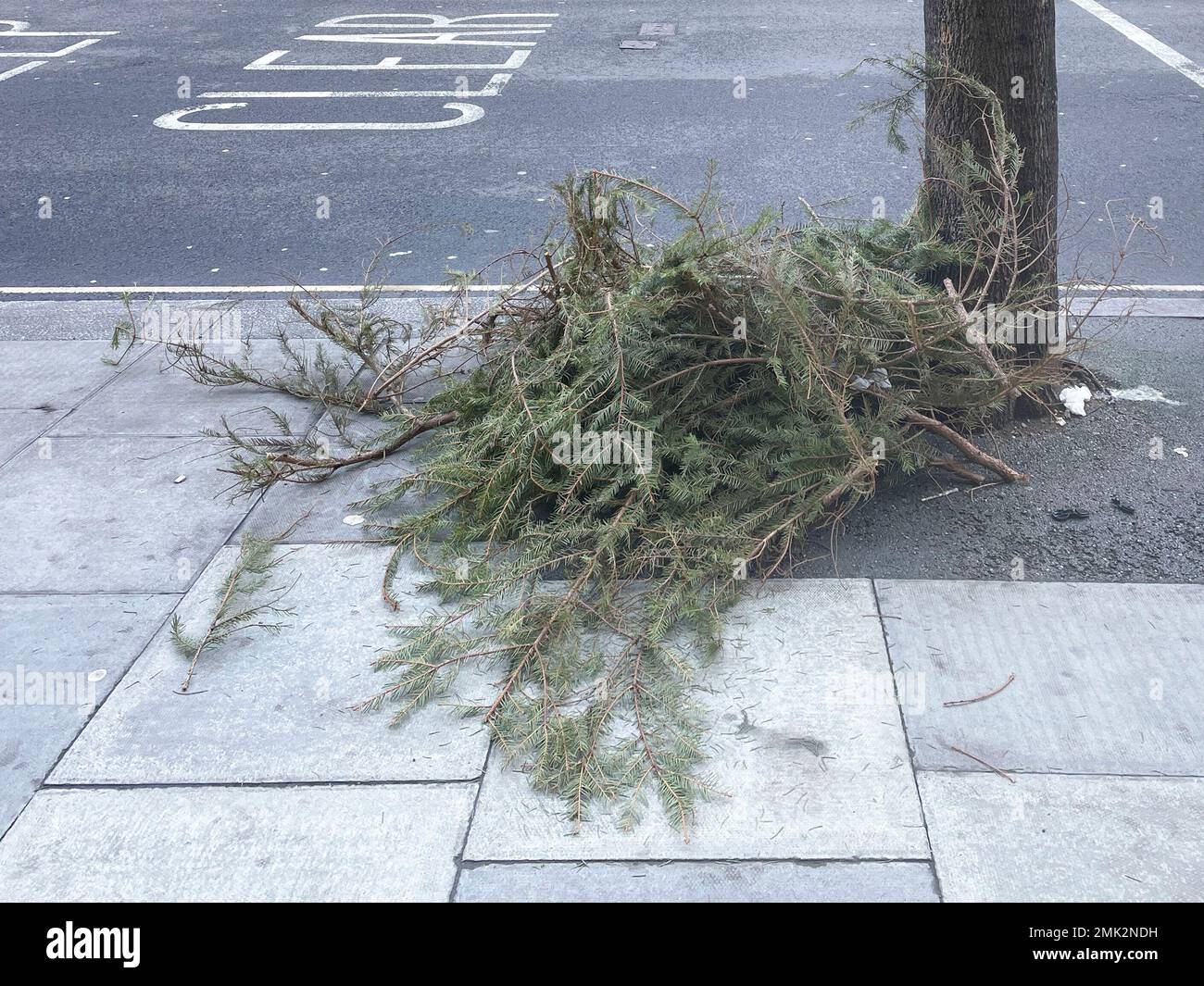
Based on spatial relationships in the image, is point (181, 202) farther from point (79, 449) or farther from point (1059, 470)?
point (1059, 470)

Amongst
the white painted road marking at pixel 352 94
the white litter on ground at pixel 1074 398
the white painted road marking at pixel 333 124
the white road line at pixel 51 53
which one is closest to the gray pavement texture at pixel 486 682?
the white litter on ground at pixel 1074 398

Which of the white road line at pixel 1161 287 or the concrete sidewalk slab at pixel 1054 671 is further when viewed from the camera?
the white road line at pixel 1161 287

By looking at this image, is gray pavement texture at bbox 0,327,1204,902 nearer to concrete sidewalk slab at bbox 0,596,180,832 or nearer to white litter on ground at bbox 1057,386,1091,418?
concrete sidewalk slab at bbox 0,596,180,832

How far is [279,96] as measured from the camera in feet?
36.5

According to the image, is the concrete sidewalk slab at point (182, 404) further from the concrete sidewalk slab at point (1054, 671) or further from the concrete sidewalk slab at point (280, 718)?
the concrete sidewalk slab at point (1054, 671)

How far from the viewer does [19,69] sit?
12.6m

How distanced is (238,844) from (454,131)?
7967 millimetres

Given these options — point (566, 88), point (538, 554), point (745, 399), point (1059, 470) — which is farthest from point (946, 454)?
point (566, 88)

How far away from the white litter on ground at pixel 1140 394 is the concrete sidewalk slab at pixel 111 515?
154 inches

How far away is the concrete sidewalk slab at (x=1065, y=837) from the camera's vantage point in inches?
114

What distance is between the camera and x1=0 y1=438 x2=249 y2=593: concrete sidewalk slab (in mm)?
4359

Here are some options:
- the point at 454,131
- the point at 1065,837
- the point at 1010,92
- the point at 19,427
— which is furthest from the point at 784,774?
the point at 454,131

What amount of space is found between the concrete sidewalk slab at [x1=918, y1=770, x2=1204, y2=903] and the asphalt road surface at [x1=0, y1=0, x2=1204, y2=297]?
273cm

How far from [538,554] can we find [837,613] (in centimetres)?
104
